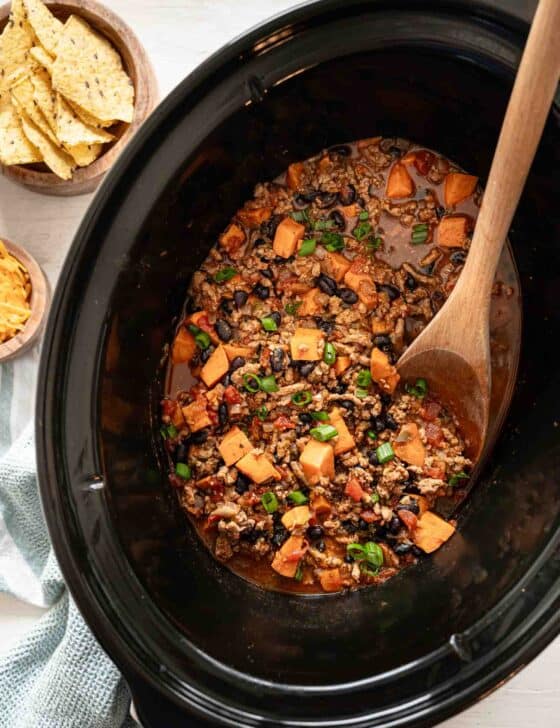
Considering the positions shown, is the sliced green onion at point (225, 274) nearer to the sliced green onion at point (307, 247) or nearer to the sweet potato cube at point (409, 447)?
the sliced green onion at point (307, 247)

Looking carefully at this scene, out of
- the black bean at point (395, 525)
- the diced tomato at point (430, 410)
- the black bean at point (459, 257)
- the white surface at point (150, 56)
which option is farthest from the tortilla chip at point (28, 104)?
the black bean at point (395, 525)

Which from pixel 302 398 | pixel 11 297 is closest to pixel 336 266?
pixel 302 398

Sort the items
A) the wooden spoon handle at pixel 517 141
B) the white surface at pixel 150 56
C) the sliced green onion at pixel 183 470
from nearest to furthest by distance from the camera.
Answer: the wooden spoon handle at pixel 517 141 → the sliced green onion at pixel 183 470 → the white surface at pixel 150 56

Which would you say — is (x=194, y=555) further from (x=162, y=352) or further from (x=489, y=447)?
(x=489, y=447)

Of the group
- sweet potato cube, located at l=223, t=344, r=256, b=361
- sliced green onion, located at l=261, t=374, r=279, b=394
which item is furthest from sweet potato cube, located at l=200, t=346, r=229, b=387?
sliced green onion, located at l=261, t=374, r=279, b=394

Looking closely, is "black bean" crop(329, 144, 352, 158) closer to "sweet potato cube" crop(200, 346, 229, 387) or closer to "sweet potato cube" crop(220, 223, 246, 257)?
"sweet potato cube" crop(220, 223, 246, 257)

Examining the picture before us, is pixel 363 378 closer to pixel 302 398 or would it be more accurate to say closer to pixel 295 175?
pixel 302 398

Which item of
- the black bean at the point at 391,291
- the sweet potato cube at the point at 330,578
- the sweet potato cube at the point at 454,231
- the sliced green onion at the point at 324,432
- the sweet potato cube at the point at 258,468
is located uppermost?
the sweet potato cube at the point at 454,231
